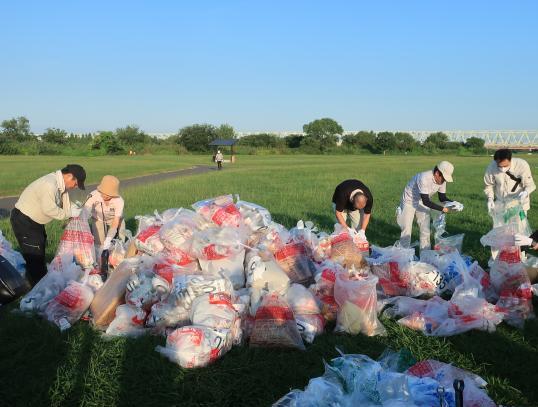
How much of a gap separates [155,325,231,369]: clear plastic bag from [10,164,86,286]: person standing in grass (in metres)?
2.48

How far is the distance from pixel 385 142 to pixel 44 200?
76533mm

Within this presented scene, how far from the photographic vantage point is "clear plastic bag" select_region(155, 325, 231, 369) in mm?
3396

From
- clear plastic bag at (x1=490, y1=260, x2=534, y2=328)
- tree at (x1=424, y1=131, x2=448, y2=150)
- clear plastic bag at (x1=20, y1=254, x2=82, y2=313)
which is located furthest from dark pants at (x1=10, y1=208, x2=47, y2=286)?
tree at (x1=424, y1=131, x2=448, y2=150)

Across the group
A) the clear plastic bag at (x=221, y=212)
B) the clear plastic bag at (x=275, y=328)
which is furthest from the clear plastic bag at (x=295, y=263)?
the clear plastic bag at (x=275, y=328)

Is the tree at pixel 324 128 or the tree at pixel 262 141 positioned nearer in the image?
the tree at pixel 262 141

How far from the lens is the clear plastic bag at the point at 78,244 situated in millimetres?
5395

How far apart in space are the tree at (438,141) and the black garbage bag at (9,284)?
80.8 meters

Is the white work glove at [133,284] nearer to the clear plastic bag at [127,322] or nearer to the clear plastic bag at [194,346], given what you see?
the clear plastic bag at [127,322]

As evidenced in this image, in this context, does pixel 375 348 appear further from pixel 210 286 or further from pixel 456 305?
pixel 210 286

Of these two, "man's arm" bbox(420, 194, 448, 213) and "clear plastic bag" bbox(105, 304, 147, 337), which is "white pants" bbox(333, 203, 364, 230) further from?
"clear plastic bag" bbox(105, 304, 147, 337)

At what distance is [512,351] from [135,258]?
331cm

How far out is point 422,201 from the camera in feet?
22.4

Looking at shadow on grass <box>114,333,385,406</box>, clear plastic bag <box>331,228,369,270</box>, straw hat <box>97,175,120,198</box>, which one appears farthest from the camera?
straw hat <box>97,175,120,198</box>

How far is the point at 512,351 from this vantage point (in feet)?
12.4
